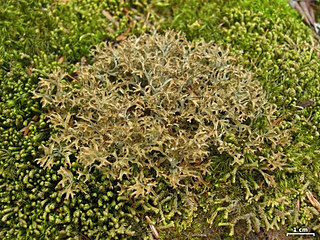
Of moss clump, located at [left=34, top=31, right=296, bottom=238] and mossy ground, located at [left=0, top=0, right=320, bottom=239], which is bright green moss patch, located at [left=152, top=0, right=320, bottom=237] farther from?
moss clump, located at [left=34, top=31, right=296, bottom=238]

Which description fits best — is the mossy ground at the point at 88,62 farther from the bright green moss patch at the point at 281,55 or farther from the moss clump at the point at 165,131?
the moss clump at the point at 165,131

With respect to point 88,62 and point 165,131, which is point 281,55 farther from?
point 88,62

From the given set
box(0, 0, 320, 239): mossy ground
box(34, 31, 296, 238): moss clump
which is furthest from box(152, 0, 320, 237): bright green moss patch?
box(34, 31, 296, 238): moss clump

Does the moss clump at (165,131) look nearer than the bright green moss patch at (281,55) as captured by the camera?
Yes

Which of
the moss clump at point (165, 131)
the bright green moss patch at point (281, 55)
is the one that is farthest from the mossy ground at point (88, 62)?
the moss clump at point (165, 131)

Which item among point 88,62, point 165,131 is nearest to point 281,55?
point 165,131

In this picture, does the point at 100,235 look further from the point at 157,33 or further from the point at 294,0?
the point at 294,0
